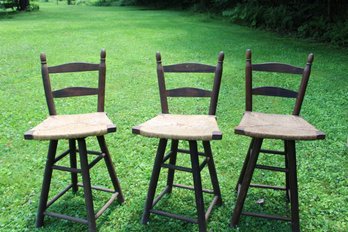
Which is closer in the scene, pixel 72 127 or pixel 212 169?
pixel 72 127

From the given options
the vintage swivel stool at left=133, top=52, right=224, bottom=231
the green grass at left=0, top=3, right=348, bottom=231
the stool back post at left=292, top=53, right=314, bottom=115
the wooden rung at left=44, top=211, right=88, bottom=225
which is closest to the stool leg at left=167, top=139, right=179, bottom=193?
the vintage swivel stool at left=133, top=52, right=224, bottom=231

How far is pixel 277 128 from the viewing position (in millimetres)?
2746

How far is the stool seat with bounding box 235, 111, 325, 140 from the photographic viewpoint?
8.49ft

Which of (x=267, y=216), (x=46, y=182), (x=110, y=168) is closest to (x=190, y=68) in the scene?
(x=110, y=168)

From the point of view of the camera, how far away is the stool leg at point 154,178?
2949 millimetres

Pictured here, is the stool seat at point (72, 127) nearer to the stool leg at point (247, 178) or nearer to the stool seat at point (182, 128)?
the stool seat at point (182, 128)

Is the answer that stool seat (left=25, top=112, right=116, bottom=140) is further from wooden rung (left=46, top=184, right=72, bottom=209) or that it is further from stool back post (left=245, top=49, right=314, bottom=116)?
stool back post (left=245, top=49, right=314, bottom=116)

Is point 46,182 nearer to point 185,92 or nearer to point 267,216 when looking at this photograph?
point 185,92

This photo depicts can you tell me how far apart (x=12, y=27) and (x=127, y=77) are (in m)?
9.24

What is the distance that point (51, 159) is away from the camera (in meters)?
2.98

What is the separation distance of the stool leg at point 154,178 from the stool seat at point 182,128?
0.57 ft

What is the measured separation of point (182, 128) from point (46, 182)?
116 cm

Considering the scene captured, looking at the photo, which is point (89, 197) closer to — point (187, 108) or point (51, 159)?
point (51, 159)

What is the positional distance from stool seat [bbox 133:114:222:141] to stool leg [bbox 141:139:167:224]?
17 centimetres
